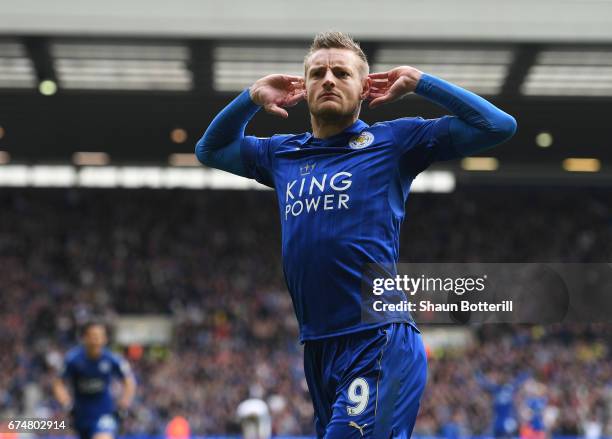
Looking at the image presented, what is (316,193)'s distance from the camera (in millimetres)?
3559

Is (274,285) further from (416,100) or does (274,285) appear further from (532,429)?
(532,429)

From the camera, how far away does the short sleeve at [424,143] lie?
11.8 ft

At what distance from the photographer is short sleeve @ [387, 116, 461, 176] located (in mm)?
3598

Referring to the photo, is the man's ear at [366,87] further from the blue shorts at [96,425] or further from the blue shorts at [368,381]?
the blue shorts at [96,425]

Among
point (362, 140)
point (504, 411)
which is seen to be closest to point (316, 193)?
point (362, 140)

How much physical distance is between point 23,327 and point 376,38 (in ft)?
45.2

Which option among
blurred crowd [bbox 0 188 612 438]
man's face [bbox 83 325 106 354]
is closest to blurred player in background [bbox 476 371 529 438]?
blurred crowd [bbox 0 188 612 438]

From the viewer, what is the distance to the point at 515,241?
32.0 meters

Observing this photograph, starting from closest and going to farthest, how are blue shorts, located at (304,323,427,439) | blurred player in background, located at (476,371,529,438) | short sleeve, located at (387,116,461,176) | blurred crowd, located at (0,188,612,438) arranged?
blue shorts, located at (304,323,427,439) < short sleeve, located at (387,116,461,176) < blurred player in background, located at (476,371,529,438) < blurred crowd, located at (0,188,612,438)

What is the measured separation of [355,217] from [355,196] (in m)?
0.08

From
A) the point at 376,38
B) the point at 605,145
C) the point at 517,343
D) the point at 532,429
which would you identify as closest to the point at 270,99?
the point at 376,38

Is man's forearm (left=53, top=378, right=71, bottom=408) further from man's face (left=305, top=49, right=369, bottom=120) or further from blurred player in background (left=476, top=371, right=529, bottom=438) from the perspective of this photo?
blurred player in background (left=476, top=371, right=529, bottom=438)

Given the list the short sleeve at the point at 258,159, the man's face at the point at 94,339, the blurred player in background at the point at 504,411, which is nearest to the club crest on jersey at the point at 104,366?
the man's face at the point at 94,339

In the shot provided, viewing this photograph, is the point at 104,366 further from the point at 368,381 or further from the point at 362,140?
the point at 368,381
